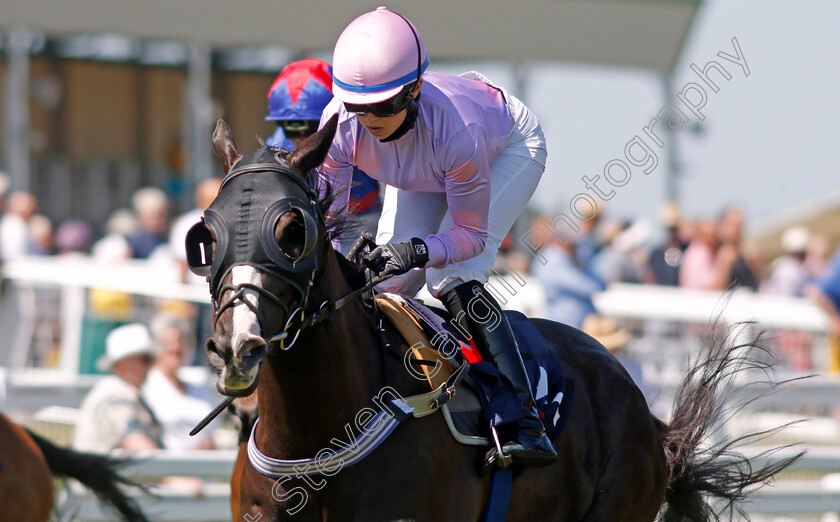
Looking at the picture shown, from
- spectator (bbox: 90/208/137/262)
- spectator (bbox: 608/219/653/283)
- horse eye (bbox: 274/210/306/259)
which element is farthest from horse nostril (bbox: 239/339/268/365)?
spectator (bbox: 608/219/653/283)

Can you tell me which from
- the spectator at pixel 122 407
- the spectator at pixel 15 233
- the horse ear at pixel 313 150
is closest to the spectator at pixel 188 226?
the spectator at pixel 122 407

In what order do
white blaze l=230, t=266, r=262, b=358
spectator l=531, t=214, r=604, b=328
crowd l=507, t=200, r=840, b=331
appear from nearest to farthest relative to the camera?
1. white blaze l=230, t=266, r=262, b=358
2. spectator l=531, t=214, r=604, b=328
3. crowd l=507, t=200, r=840, b=331

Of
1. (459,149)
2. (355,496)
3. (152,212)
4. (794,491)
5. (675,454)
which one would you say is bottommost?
(794,491)

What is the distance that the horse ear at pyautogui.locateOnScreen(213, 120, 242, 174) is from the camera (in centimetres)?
321

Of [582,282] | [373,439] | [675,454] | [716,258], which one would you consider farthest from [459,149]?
[716,258]

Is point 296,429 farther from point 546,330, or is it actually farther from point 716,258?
point 716,258

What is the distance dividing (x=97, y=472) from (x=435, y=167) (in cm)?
257

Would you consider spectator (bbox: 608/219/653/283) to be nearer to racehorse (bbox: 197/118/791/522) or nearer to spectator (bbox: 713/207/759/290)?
spectator (bbox: 713/207/759/290)

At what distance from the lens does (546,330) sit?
14.6 feet

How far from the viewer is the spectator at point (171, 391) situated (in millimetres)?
6949

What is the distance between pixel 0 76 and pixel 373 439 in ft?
51.6

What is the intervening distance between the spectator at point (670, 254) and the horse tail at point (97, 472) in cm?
763

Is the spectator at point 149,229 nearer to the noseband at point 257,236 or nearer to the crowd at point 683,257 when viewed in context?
the crowd at point 683,257

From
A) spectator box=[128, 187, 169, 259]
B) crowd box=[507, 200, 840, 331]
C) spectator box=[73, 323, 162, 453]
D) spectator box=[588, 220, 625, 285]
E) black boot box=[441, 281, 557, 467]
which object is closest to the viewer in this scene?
black boot box=[441, 281, 557, 467]
